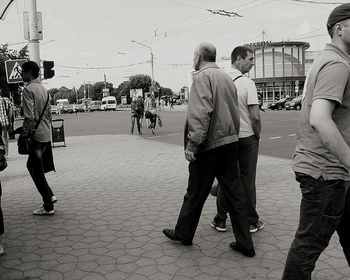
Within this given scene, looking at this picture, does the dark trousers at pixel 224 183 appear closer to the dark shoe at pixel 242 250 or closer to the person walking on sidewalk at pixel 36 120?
the dark shoe at pixel 242 250

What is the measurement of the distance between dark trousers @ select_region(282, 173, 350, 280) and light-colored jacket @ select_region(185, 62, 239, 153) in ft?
3.99

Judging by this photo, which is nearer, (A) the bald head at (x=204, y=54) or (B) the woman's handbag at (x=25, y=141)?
(A) the bald head at (x=204, y=54)

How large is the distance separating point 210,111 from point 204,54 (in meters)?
0.59

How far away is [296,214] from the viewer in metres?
4.91

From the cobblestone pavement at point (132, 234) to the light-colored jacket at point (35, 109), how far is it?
1.06m

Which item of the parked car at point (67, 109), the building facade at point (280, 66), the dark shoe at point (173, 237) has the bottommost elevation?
the parked car at point (67, 109)

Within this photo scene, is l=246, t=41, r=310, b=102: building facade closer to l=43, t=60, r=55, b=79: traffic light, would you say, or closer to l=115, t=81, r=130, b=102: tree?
l=115, t=81, r=130, b=102: tree

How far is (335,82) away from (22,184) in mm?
6424

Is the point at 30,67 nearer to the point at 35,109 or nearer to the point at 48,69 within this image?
the point at 35,109

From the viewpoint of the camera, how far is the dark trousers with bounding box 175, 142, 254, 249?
367 centimetres

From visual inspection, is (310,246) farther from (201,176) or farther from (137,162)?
(137,162)

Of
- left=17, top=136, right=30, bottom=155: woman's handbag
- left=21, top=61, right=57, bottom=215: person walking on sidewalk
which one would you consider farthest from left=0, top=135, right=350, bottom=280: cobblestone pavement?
left=17, top=136, right=30, bottom=155: woman's handbag

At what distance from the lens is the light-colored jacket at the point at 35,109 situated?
4902mm

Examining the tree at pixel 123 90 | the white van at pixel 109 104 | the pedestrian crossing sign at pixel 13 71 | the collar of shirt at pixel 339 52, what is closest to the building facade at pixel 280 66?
the white van at pixel 109 104
